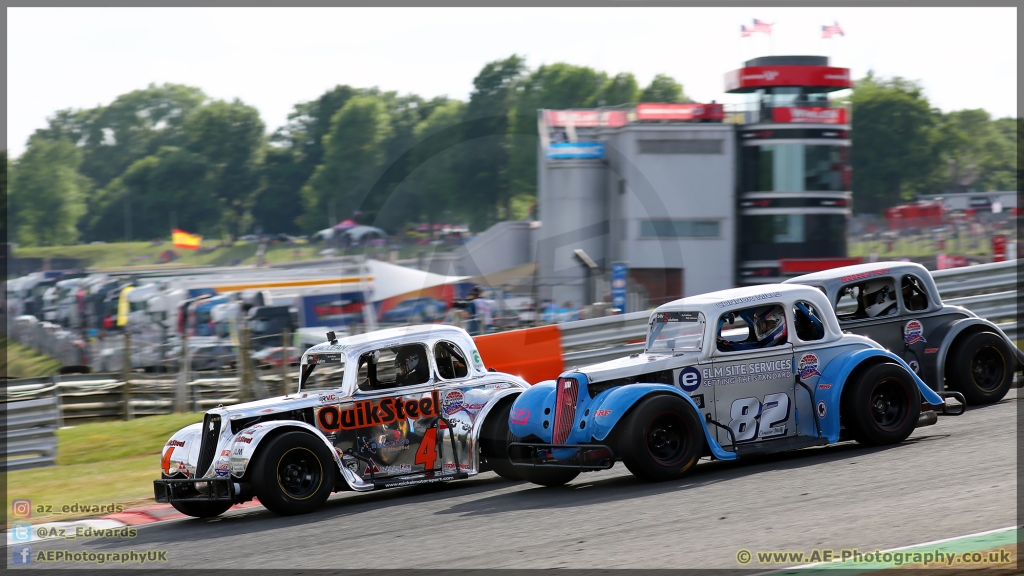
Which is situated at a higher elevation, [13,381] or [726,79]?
[726,79]

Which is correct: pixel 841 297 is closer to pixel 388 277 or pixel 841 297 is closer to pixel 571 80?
pixel 388 277

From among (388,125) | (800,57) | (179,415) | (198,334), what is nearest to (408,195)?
(198,334)

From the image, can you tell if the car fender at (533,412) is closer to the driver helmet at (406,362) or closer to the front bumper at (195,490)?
the driver helmet at (406,362)

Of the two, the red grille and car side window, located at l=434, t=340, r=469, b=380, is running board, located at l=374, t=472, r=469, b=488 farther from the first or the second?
the red grille

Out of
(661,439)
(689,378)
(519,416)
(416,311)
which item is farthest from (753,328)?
(416,311)

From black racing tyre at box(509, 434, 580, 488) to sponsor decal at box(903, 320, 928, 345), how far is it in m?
4.44

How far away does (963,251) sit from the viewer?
64562mm

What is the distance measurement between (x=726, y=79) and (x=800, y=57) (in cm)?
471

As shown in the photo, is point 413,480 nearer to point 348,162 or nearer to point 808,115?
point 808,115

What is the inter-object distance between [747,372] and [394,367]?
138 inches

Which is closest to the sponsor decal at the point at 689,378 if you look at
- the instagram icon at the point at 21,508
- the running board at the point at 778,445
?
the running board at the point at 778,445

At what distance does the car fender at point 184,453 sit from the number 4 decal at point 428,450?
2.13m

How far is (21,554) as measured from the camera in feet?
27.6

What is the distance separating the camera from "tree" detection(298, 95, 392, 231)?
9144cm
